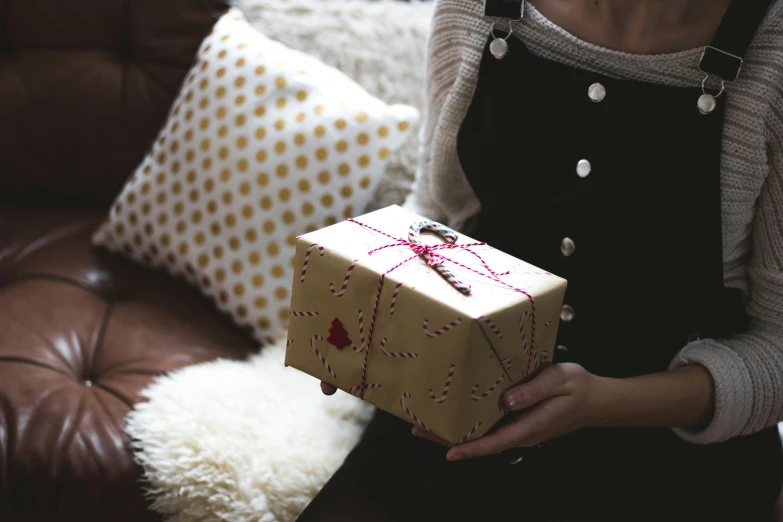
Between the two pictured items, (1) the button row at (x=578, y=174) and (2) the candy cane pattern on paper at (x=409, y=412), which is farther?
(1) the button row at (x=578, y=174)

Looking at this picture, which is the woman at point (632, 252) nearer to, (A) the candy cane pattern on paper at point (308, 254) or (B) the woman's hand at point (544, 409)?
(B) the woman's hand at point (544, 409)

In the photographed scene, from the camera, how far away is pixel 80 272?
3.73ft

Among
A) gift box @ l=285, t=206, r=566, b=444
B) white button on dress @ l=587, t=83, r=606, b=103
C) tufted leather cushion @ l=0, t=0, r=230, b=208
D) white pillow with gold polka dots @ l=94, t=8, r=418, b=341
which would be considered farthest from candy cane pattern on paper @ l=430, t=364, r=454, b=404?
tufted leather cushion @ l=0, t=0, r=230, b=208

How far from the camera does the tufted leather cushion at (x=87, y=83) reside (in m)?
1.26

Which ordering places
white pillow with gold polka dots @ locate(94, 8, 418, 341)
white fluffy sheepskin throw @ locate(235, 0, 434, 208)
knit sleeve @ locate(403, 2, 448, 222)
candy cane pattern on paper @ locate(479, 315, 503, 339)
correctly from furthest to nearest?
white fluffy sheepskin throw @ locate(235, 0, 434, 208), white pillow with gold polka dots @ locate(94, 8, 418, 341), knit sleeve @ locate(403, 2, 448, 222), candy cane pattern on paper @ locate(479, 315, 503, 339)

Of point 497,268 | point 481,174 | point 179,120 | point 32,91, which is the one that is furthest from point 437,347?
point 32,91

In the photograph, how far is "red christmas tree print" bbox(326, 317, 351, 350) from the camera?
639 mm

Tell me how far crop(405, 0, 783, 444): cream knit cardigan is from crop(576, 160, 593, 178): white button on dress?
0.09 metres

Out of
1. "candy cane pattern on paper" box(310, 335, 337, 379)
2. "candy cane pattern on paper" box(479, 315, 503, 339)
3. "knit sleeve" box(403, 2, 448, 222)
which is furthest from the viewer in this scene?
"knit sleeve" box(403, 2, 448, 222)

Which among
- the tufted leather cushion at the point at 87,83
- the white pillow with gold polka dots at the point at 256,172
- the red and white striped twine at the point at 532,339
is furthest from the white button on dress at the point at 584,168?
the tufted leather cushion at the point at 87,83

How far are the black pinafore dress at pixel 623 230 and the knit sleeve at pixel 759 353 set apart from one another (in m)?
0.04

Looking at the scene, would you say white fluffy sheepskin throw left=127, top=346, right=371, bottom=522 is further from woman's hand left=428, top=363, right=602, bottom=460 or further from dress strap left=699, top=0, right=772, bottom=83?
dress strap left=699, top=0, right=772, bottom=83

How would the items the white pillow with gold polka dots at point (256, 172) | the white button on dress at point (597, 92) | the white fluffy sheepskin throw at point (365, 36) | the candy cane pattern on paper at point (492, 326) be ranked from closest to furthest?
the candy cane pattern on paper at point (492, 326), the white button on dress at point (597, 92), the white pillow with gold polka dots at point (256, 172), the white fluffy sheepskin throw at point (365, 36)

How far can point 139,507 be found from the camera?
2.82ft
